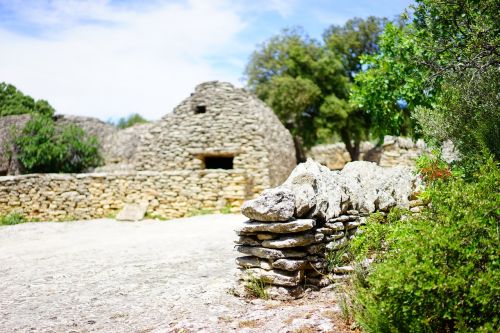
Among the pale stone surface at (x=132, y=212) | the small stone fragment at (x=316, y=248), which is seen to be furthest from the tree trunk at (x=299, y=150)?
the small stone fragment at (x=316, y=248)

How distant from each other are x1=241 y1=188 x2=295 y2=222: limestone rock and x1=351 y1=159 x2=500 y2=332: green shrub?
4.91 ft

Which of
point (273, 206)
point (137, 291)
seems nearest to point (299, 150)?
point (137, 291)

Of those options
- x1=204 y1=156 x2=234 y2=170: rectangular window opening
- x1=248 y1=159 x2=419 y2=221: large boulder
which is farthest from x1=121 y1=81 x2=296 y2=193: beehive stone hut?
x1=248 y1=159 x2=419 y2=221: large boulder

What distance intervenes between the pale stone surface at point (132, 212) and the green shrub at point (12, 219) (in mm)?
3022

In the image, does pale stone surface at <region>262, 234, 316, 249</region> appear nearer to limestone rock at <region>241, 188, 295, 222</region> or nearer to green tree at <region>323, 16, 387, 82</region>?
limestone rock at <region>241, 188, 295, 222</region>

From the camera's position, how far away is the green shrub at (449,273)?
3002 mm

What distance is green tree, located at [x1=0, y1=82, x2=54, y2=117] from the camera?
20688 millimetres

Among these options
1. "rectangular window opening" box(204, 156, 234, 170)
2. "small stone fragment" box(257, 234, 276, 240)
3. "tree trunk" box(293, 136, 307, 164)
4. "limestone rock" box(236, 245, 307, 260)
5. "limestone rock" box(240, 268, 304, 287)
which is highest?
"tree trunk" box(293, 136, 307, 164)

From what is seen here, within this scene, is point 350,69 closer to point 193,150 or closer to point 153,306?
point 193,150

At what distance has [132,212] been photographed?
12773 mm

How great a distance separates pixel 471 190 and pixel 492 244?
1.54 feet

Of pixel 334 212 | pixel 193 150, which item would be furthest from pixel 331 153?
pixel 334 212

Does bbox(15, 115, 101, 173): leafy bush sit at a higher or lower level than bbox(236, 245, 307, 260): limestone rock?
higher

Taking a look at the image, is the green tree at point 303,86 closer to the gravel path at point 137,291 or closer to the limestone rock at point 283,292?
the gravel path at point 137,291
